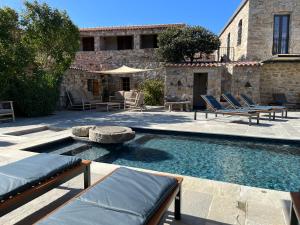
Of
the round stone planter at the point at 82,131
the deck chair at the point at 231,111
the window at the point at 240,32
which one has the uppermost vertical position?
the window at the point at 240,32

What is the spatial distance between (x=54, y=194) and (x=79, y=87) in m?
13.3

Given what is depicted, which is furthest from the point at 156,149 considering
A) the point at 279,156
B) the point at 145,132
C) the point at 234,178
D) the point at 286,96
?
the point at 286,96

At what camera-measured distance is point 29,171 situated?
293 centimetres

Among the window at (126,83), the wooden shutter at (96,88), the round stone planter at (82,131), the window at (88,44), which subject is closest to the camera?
the round stone planter at (82,131)

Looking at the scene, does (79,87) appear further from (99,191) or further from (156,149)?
(99,191)

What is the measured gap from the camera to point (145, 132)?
8.45 m

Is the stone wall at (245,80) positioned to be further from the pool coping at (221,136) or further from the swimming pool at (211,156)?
the swimming pool at (211,156)

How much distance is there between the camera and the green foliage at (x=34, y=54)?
34.7ft

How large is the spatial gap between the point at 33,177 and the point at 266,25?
16616 millimetres

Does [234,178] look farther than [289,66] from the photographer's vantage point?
No

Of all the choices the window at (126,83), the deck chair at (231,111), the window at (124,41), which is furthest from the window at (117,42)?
the deck chair at (231,111)

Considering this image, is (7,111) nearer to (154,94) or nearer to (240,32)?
(154,94)

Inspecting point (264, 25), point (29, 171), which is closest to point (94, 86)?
point (264, 25)

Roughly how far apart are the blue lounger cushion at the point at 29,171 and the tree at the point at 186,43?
14.1 m
